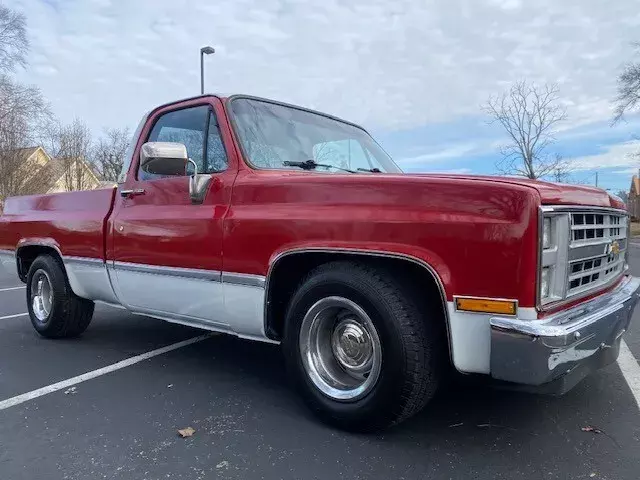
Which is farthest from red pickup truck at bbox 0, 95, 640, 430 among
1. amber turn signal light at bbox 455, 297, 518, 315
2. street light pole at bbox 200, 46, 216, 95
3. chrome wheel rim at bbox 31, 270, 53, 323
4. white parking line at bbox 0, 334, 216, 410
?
street light pole at bbox 200, 46, 216, 95

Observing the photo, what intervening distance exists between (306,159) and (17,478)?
2548 millimetres

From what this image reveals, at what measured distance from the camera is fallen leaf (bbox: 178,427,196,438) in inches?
119

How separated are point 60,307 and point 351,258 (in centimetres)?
338

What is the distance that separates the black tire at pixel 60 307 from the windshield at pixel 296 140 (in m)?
2.54

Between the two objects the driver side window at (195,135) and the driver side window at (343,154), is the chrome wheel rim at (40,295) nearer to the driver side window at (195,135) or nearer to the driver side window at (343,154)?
the driver side window at (195,135)

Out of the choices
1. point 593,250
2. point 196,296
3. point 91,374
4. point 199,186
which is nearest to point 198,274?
point 196,296

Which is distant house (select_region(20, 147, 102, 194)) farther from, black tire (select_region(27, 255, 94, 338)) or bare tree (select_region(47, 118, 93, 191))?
black tire (select_region(27, 255, 94, 338))

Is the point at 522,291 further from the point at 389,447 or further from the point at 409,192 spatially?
the point at 389,447

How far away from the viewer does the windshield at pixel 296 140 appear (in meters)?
3.74

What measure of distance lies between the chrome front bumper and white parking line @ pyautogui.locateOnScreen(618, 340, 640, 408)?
1075mm

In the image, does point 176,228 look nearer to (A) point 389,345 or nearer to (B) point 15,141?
(A) point 389,345

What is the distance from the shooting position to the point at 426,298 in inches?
111

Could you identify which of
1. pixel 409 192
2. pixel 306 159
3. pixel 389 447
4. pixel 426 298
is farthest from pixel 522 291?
pixel 306 159

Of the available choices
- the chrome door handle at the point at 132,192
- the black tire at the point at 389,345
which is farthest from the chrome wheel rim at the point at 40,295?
the black tire at the point at 389,345
